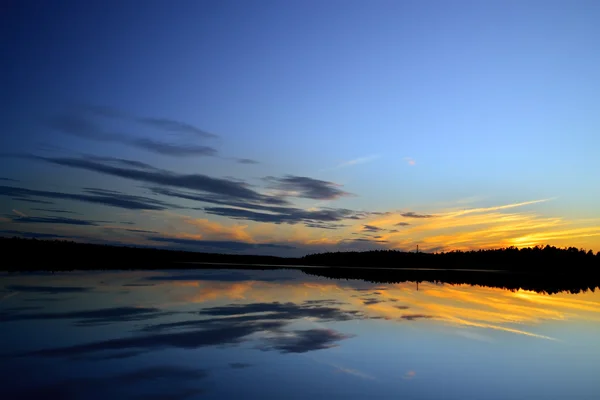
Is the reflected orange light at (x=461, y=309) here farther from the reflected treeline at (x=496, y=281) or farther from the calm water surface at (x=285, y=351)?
the reflected treeline at (x=496, y=281)

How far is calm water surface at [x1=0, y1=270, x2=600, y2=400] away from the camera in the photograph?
452 inches

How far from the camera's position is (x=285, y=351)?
15.2 meters

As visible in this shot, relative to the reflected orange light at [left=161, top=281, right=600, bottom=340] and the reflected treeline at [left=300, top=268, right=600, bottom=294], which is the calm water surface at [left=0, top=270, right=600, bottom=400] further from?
the reflected treeline at [left=300, top=268, right=600, bottom=294]

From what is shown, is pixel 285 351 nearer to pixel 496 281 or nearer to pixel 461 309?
pixel 461 309

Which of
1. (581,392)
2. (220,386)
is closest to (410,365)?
(581,392)

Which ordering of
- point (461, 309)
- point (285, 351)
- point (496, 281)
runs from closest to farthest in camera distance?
point (285, 351)
point (461, 309)
point (496, 281)

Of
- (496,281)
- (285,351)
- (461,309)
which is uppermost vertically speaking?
(496,281)

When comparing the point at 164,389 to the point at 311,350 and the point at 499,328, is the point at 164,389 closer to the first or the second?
the point at 311,350

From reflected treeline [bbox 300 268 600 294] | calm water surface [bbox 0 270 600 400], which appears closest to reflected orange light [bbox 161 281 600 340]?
calm water surface [bbox 0 270 600 400]

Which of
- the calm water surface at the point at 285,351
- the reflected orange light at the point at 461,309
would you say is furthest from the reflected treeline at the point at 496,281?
the calm water surface at the point at 285,351

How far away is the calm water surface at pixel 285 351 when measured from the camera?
1148 cm

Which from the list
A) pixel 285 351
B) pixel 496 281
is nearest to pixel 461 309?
pixel 285 351

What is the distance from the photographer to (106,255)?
568ft

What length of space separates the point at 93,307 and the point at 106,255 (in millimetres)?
162863
